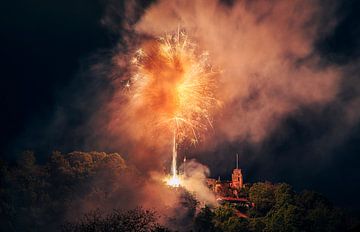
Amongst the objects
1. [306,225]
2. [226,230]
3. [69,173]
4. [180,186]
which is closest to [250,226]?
[226,230]

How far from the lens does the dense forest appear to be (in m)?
70.2

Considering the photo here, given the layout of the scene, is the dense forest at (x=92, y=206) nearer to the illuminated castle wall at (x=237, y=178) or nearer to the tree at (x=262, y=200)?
the tree at (x=262, y=200)

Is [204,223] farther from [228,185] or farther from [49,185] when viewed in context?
[228,185]

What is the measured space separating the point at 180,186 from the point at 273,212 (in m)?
19.0

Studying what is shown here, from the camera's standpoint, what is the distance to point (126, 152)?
95.5 meters

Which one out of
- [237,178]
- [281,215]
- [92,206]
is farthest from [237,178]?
[92,206]

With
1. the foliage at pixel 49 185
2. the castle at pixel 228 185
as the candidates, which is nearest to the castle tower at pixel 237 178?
the castle at pixel 228 185

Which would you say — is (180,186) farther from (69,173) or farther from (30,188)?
(30,188)

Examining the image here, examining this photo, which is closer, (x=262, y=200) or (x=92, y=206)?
(x=92, y=206)

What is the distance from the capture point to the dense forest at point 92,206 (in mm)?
70250

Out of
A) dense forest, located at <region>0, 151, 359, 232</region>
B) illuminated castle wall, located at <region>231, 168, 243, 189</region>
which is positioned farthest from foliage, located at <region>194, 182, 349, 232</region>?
illuminated castle wall, located at <region>231, 168, 243, 189</region>

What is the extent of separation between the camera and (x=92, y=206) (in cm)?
7431

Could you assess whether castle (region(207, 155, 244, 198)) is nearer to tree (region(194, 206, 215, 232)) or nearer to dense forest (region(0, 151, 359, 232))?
dense forest (region(0, 151, 359, 232))

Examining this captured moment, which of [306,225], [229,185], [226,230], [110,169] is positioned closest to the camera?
[226,230]
